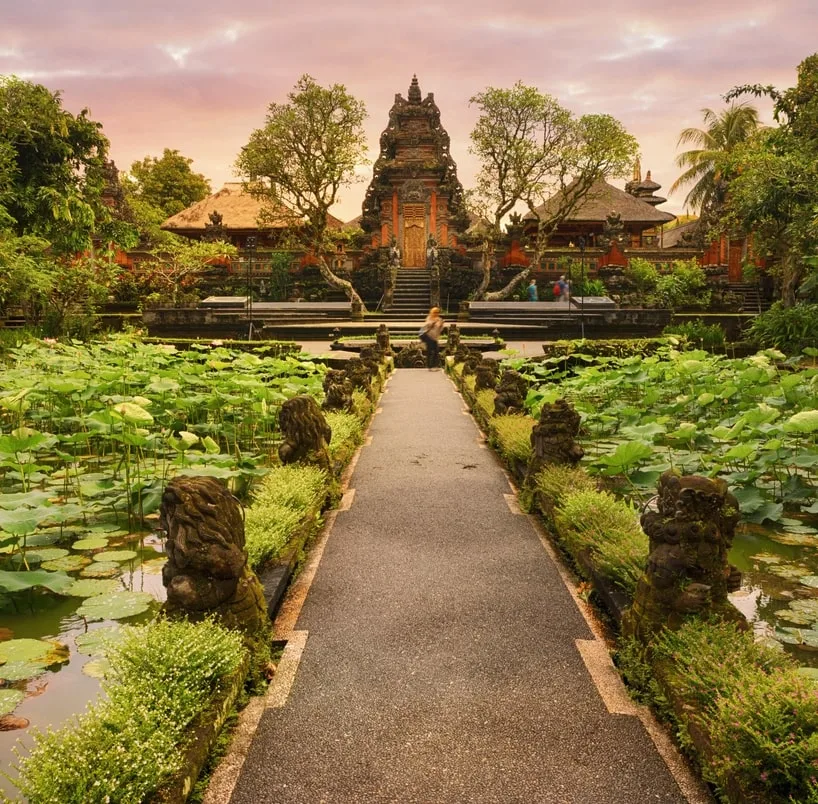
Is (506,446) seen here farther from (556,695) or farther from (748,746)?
(748,746)

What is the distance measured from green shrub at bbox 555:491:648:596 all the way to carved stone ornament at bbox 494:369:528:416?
3758mm

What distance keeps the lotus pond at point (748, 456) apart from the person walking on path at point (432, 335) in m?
6.50

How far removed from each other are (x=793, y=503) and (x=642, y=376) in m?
3.66

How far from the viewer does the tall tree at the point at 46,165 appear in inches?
715

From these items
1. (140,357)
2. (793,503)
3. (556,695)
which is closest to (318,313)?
(140,357)

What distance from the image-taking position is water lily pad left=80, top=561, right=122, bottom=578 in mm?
4344

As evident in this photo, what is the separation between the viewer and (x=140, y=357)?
11266mm

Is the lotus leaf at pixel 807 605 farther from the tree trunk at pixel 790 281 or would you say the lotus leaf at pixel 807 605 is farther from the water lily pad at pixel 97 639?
the tree trunk at pixel 790 281

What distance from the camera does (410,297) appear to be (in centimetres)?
2873

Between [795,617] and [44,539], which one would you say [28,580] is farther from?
[795,617]

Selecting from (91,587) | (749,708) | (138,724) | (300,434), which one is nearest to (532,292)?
(300,434)

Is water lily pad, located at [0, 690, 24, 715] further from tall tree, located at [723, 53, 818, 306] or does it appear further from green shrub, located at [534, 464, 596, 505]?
tall tree, located at [723, 53, 818, 306]

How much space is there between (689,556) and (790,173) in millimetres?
14596

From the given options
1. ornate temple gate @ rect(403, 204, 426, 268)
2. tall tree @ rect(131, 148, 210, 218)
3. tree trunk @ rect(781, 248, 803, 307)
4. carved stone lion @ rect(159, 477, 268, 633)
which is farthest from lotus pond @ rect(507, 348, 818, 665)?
tall tree @ rect(131, 148, 210, 218)
